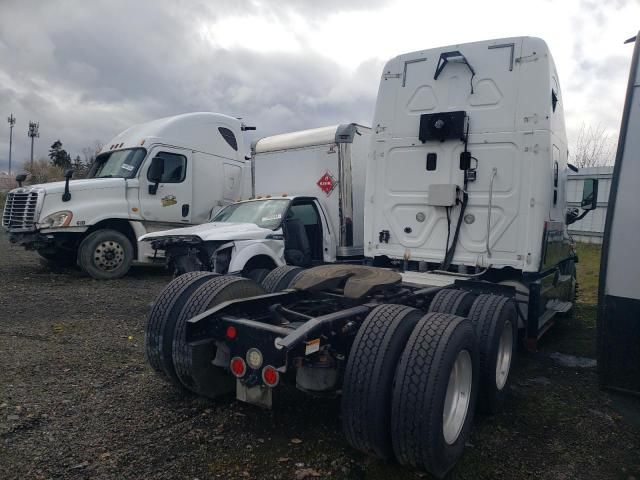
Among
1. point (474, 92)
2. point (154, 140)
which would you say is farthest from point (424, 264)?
point (154, 140)

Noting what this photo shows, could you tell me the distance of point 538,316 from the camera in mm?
5148

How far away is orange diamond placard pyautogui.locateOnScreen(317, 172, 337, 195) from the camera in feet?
26.3

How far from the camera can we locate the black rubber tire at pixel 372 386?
2871mm

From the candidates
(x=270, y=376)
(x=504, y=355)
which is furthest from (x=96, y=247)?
(x=504, y=355)

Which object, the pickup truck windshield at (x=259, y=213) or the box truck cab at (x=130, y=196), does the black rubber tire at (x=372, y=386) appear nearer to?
the pickup truck windshield at (x=259, y=213)

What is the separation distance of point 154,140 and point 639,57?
887 centimetres

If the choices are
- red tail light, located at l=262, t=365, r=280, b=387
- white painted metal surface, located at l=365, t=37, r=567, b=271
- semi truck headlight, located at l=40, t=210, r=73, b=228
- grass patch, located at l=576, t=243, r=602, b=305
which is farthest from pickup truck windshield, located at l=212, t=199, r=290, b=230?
grass patch, located at l=576, t=243, r=602, b=305

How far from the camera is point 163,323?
3795mm

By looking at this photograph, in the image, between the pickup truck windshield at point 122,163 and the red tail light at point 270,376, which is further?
the pickup truck windshield at point 122,163

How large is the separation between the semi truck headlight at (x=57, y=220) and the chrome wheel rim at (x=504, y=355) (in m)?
8.13

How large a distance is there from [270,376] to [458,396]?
129cm

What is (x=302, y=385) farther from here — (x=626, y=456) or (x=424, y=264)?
(x=424, y=264)

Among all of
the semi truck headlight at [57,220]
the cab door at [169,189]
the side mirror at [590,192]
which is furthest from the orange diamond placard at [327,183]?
the semi truck headlight at [57,220]

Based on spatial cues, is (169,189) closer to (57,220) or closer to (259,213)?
(57,220)
